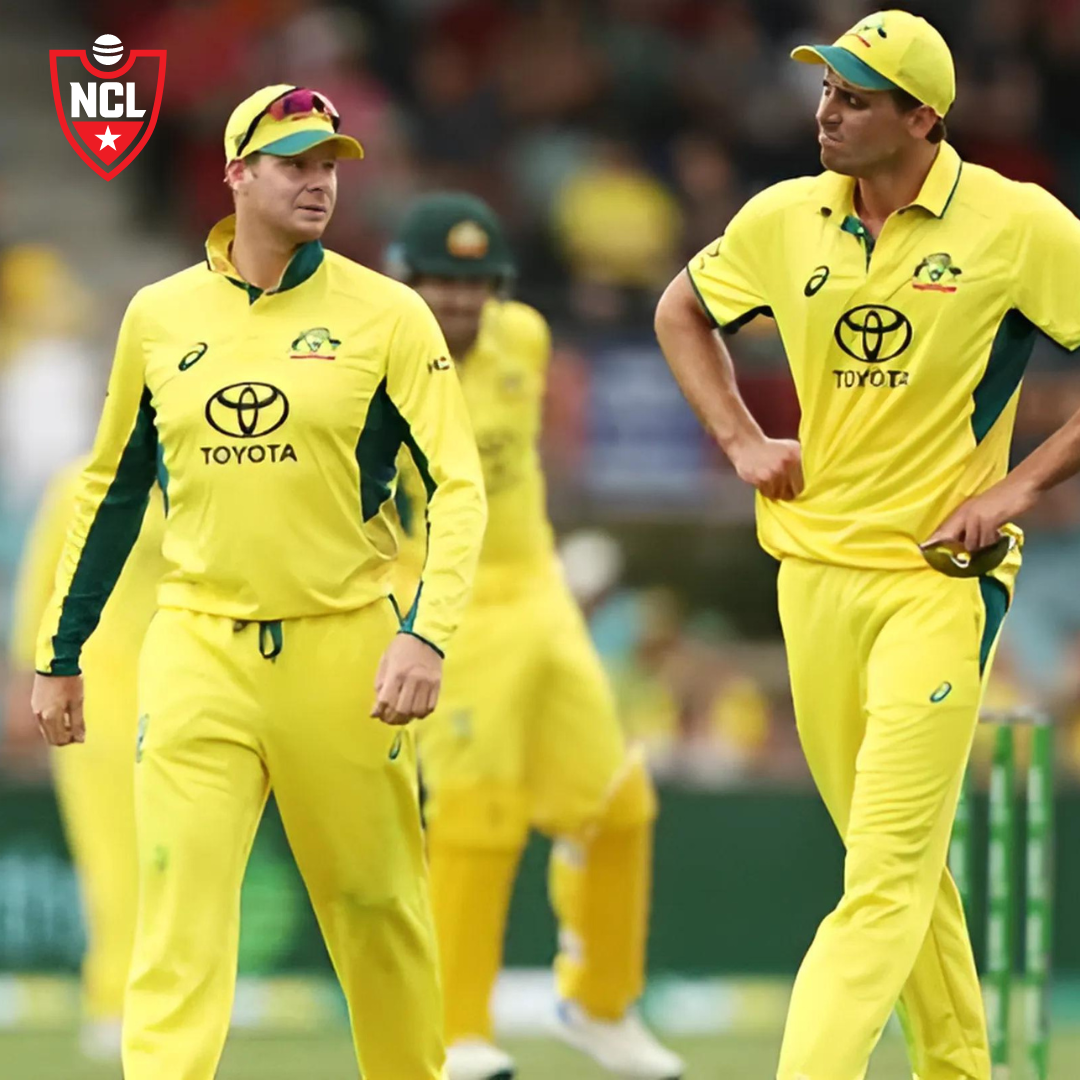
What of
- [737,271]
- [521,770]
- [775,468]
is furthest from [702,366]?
[521,770]

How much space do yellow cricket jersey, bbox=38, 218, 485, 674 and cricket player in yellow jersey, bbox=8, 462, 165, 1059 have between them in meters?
2.83

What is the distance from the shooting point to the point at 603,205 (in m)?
15.4

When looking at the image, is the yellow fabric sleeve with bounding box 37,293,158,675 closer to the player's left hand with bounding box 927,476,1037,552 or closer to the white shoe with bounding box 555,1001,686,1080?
the player's left hand with bounding box 927,476,1037,552

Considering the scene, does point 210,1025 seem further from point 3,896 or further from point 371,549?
point 3,896

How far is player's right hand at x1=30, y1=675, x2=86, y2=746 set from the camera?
6148 millimetres

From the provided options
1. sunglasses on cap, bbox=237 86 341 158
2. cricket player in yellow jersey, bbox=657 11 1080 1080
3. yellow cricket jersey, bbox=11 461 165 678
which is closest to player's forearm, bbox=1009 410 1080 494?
cricket player in yellow jersey, bbox=657 11 1080 1080

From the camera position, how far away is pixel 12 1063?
9406 mm

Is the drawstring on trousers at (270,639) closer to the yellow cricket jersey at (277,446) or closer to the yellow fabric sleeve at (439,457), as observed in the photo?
the yellow cricket jersey at (277,446)

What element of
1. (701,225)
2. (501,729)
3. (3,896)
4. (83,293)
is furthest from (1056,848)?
(83,293)

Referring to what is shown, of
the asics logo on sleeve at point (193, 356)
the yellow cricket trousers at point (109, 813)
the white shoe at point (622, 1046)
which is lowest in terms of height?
the white shoe at point (622, 1046)

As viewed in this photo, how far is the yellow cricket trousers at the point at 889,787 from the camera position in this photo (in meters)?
5.91

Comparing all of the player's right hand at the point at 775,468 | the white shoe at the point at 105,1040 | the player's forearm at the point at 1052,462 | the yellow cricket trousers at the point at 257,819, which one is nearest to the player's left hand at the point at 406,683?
the yellow cricket trousers at the point at 257,819

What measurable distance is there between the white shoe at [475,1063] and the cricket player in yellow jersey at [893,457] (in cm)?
207

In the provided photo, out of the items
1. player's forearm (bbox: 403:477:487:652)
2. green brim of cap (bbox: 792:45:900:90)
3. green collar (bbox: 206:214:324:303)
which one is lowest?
player's forearm (bbox: 403:477:487:652)
